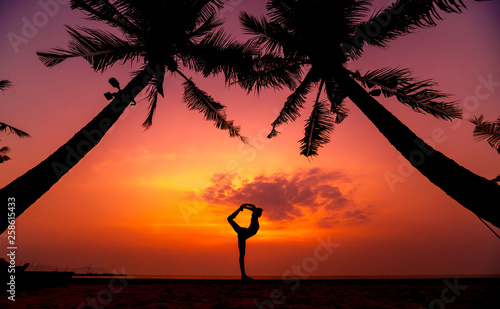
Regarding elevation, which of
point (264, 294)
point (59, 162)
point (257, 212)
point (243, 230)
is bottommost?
A: point (264, 294)

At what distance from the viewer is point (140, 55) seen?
7.56 meters

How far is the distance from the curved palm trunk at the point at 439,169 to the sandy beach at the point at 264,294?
1.40 meters

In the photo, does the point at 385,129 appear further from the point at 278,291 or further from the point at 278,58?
the point at 278,58

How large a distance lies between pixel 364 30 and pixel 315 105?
8.84 feet

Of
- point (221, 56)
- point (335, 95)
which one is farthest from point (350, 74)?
point (221, 56)

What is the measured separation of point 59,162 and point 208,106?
18.2 ft

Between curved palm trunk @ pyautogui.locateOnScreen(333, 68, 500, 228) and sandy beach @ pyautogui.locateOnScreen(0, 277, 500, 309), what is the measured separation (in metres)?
1.40

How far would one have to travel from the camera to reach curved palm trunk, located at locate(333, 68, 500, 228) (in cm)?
361

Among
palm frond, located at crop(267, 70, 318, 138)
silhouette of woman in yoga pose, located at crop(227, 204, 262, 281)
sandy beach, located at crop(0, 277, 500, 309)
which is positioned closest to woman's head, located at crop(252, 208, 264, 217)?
silhouette of woman in yoga pose, located at crop(227, 204, 262, 281)

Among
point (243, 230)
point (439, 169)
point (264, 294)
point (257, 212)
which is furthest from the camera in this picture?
point (257, 212)

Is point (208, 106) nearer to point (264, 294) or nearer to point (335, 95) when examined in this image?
Result: point (335, 95)

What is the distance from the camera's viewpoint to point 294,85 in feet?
30.9

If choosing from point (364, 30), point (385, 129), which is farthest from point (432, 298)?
point (364, 30)

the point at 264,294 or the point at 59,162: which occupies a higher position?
the point at 59,162
